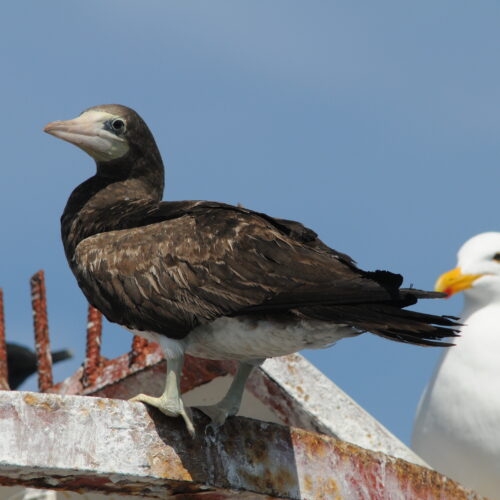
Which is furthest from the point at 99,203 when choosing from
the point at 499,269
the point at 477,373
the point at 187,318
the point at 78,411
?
the point at 499,269

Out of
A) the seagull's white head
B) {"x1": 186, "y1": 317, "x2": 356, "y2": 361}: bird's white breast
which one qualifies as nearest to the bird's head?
{"x1": 186, "y1": 317, "x2": 356, "y2": 361}: bird's white breast

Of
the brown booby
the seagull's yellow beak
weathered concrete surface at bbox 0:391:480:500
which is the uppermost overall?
the seagull's yellow beak

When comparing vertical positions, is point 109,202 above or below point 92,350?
above

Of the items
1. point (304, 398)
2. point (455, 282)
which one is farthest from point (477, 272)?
point (304, 398)

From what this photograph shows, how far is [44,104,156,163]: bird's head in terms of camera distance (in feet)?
24.0

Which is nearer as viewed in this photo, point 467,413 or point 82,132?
point 82,132

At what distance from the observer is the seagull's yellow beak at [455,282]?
1251 centimetres

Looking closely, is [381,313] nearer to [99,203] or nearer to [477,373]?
[99,203]

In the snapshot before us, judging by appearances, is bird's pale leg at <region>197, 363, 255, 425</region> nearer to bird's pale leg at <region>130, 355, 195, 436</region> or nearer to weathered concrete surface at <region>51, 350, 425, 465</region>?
bird's pale leg at <region>130, 355, 195, 436</region>

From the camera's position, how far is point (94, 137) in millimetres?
7363

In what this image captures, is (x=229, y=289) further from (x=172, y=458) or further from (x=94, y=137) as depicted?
(x=94, y=137)

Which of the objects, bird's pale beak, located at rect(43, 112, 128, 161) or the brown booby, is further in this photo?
bird's pale beak, located at rect(43, 112, 128, 161)

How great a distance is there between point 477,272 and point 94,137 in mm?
6379

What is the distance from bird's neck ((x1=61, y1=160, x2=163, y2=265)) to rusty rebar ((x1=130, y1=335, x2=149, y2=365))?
69.6 inches
